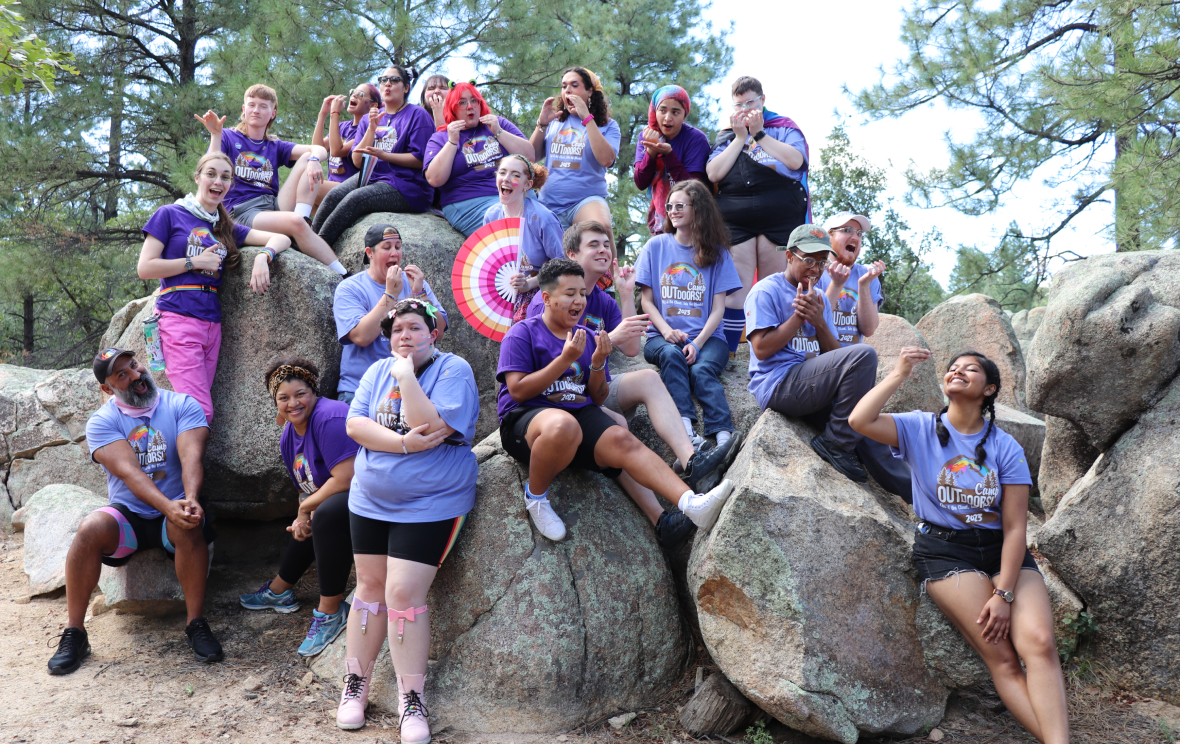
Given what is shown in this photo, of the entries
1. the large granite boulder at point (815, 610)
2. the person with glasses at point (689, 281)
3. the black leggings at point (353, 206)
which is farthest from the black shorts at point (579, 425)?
the black leggings at point (353, 206)

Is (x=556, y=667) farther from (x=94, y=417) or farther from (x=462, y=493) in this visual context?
(x=94, y=417)

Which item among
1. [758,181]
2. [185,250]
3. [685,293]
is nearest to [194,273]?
[185,250]

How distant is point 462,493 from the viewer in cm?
446

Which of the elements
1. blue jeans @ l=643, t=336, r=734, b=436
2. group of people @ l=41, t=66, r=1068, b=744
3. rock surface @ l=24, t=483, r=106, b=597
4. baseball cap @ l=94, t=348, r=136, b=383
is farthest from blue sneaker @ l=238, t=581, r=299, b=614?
blue jeans @ l=643, t=336, r=734, b=436

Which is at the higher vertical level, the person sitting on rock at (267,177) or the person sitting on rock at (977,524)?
the person sitting on rock at (267,177)

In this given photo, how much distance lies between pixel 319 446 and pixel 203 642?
55.9 inches

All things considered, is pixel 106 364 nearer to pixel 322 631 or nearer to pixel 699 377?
pixel 322 631

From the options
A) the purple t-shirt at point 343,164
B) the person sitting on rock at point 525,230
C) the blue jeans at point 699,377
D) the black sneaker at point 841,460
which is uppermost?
the purple t-shirt at point 343,164

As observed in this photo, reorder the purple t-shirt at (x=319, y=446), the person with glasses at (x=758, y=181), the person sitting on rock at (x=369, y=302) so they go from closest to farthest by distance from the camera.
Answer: the purple t-shirt at (x=319, y=446), the person sitting on rock at (x=369, y=302), the person with glasses at (x=758, y=181)

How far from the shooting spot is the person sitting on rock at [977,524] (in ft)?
12.4

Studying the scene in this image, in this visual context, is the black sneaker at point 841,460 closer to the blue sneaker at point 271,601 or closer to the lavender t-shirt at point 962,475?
the lavender t-shirt at point 962,475

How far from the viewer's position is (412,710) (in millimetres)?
4117

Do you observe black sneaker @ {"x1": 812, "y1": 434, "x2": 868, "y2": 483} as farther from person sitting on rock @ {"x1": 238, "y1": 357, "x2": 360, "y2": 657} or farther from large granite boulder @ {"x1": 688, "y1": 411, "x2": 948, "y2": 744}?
person sitting on rock @ {"x1": 238, "y1": 357, "x2": 360, "y2": 657}

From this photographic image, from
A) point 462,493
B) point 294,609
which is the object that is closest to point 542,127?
point 462,493
